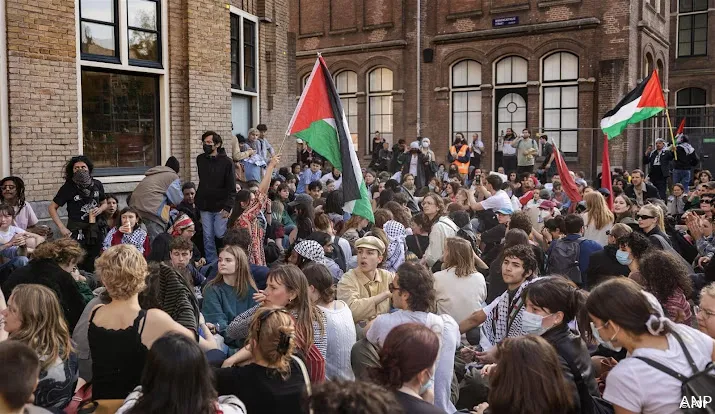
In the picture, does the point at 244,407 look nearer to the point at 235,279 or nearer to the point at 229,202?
the point at 235,279

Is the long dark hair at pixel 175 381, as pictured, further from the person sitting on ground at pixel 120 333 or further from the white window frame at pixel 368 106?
the white window frame at pixel 368 106

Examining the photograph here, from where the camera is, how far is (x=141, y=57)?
1134 centimetres

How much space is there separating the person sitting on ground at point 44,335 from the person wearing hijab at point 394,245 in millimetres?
3856

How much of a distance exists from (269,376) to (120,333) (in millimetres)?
1010

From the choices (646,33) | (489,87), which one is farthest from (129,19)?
(646,33)

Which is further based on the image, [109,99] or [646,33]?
[646,33]

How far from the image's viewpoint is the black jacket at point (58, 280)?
5.29m

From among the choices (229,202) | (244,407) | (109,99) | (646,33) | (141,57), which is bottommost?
(244,407)

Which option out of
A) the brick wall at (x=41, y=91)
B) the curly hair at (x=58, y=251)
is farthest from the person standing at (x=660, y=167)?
the curly hair at (x=58, y=251)

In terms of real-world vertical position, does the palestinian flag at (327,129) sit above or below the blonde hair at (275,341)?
above

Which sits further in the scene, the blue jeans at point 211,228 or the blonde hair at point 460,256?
the blue jeans at point 211,228

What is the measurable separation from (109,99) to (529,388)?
991 cm

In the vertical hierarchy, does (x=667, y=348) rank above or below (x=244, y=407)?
above

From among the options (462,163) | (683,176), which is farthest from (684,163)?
(462,163)
